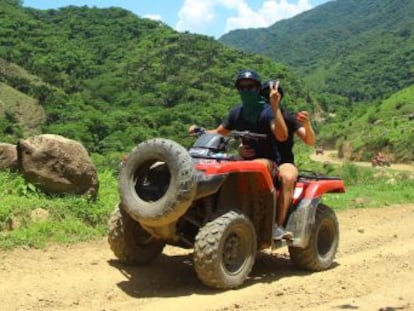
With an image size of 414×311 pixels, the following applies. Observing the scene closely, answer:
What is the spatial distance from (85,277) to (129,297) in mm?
799

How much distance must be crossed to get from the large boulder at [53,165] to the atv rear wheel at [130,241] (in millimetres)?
2514

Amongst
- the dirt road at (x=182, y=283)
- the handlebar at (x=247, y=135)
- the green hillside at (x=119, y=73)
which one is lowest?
the dirt road at (x=182, y=283)

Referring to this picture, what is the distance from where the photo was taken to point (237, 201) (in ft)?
21.6

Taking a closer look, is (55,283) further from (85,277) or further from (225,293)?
(225,293)

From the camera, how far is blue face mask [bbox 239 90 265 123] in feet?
22.4

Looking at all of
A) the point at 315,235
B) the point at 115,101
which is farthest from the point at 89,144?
the point at 315,235

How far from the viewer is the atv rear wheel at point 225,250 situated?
18.9 feet

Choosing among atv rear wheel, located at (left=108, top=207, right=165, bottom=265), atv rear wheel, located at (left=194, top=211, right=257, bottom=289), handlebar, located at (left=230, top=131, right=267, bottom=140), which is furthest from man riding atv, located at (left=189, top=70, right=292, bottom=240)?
atv rear wheel, located at (left=108, top=207, right=165, bottom=265)

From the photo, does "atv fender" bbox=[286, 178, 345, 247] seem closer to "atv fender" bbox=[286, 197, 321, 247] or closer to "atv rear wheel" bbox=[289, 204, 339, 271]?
"atv fender" bbox=[286, 197, 321, 247]

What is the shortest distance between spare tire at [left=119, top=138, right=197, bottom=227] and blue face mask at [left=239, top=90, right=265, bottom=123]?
4.17 ft

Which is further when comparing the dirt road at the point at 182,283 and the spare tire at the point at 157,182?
the spare tire at the point at 157,182

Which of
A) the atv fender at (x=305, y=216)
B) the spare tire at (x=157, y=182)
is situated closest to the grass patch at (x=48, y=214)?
the spare tire at (x=157, y=182)

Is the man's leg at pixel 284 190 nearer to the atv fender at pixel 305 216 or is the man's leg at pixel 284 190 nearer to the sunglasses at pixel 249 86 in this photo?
the atv fender at pixel 305 216

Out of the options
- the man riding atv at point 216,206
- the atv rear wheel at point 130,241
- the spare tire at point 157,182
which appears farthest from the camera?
the atv rear wheel at point 130,241
